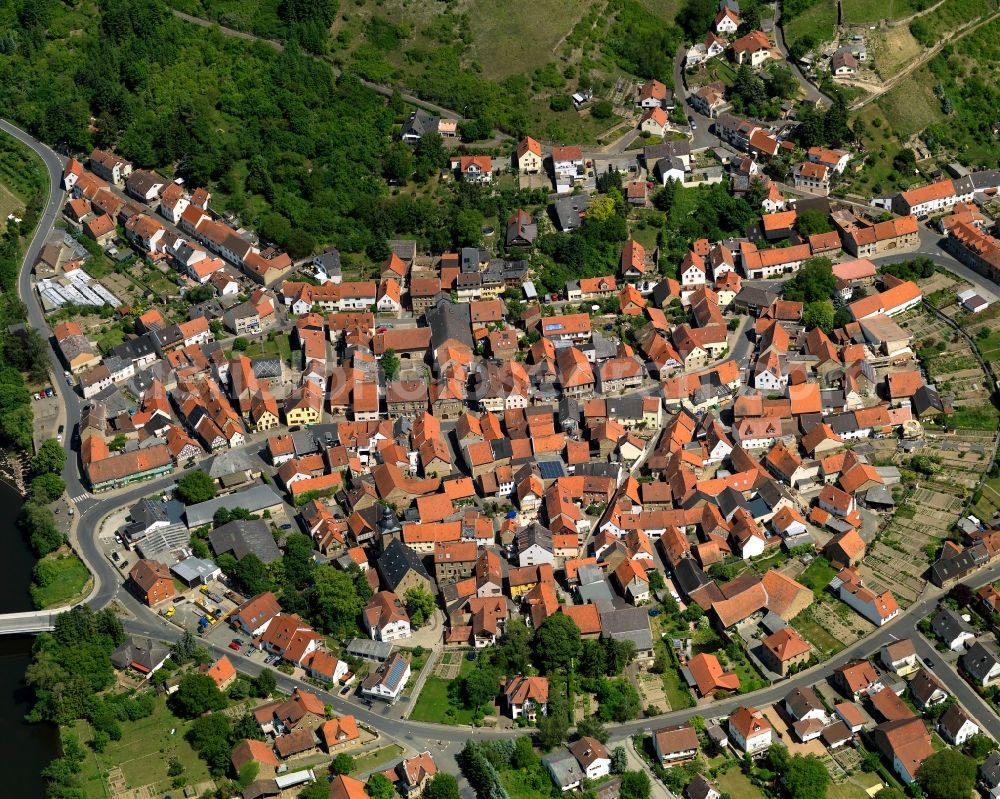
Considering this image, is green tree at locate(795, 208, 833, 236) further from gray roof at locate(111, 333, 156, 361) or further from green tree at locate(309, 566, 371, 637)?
gray roof at locate(111, 333, 156, 361)

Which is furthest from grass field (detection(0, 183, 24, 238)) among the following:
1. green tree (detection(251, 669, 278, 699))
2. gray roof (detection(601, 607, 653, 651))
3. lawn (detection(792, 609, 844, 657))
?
lawn (detection(792, 609, 844, 657))

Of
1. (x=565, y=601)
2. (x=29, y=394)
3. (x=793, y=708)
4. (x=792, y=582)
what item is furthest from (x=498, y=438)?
(x=29, y=394)

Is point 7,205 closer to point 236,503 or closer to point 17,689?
point 236,503

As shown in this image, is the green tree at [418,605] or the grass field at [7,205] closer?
the green tree at [418,605]

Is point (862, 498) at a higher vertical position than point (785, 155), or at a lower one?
lower

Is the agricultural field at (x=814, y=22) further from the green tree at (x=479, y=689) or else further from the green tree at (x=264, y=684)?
the green tree at (x=264, y=684)

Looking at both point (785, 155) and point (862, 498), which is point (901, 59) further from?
point (862, 498)

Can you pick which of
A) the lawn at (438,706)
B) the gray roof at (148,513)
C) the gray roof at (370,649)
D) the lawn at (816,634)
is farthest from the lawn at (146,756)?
the lawn at (816,634)
